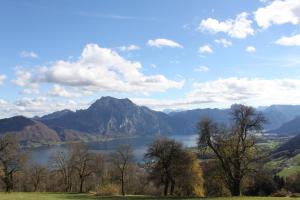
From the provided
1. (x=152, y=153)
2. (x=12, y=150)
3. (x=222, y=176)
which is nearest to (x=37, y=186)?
(x=12, y=150)

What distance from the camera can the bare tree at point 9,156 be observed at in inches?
3290

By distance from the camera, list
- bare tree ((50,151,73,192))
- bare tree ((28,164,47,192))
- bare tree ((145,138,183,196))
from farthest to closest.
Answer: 1. bare tree ((28,164,47,192))
2. bare tree ((50,151,73,192))
3. bare tree ((145,138,183,196))

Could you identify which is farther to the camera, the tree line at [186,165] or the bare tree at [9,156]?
the bare tree at [9,156]

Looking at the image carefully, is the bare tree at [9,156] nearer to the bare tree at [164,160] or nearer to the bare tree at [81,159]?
the bare tree at [81,159]

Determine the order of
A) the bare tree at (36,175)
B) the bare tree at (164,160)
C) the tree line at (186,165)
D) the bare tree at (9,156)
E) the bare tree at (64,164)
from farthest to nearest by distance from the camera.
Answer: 1. the bare tree at (36,175)
2. the bare tree at (64,164)
3. the bare tree at (9,156)
4. the bare tree at (164,160)
5. the tree line at (186,165)

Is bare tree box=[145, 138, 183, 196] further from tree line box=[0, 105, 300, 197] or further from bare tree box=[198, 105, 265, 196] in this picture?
bare tree box=[198, 105, 265, 196]

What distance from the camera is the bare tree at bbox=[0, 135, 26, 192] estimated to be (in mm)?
83562

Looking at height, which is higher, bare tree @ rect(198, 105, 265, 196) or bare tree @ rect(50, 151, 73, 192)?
bare tree @ rect(198, 105, 265, 196)

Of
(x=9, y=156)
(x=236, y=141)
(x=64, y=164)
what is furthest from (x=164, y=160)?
(x=64, y=164)

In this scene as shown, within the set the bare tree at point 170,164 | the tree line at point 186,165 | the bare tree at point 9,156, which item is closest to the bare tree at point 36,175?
the tree line at point 186,165

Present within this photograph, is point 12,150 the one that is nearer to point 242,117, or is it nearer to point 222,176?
point 222,176

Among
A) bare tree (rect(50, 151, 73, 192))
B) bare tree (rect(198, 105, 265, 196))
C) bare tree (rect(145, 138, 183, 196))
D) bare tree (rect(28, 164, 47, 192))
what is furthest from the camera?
bare tree (rect(28, 164, 47, 192))

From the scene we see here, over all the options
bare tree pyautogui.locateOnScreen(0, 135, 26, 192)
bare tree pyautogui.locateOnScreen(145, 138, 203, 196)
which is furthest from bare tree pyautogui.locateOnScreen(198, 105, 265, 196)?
bare tree pyautogui.locateOnScreen(0, 135, 26, 192)

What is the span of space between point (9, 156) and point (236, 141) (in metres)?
49.7
